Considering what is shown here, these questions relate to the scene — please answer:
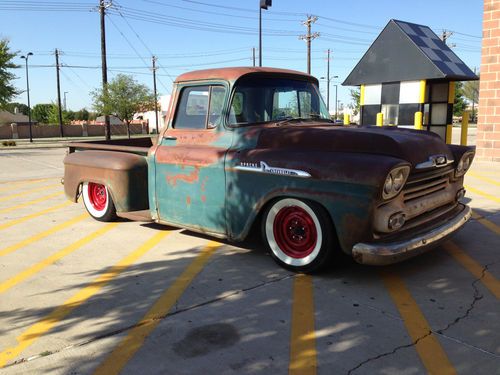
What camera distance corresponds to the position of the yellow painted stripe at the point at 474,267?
4.10 metres

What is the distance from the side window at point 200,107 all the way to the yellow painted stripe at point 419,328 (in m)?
2.44

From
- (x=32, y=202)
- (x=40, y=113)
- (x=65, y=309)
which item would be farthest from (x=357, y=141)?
(x=40, y=113)

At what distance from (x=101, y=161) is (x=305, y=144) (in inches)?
122

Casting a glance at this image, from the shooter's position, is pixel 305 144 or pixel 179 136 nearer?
pixel 305 144

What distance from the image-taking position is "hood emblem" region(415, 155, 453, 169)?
4.19m

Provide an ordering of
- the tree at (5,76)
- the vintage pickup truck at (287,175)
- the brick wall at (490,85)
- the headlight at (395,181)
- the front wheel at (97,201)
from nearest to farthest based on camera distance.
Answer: the headlight at (395,181) < the vintage pickup truck at (287,175) < the front wheel at (97,201) < the brick wall at (490,85) < the tree at (5,76)

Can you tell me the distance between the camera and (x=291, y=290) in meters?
4.04

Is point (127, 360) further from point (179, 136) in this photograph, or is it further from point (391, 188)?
point (179, 136)

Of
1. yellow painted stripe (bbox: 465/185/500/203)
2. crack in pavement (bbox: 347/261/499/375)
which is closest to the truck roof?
crack in pavement (bbox: 347/261/499/375)

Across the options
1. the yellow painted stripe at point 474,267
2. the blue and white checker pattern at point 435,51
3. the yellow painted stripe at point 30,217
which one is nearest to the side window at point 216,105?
the yellow painted stripe at point 474,267

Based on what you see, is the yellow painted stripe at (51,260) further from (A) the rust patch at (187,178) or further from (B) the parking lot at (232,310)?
(A) the rust patch at (187,178)

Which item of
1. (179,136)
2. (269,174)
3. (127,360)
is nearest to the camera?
(127,360)

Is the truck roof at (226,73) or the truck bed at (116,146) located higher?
the truck roof at (226,73)

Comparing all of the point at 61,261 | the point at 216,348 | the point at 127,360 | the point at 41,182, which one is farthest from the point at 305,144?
the point at 41,182
